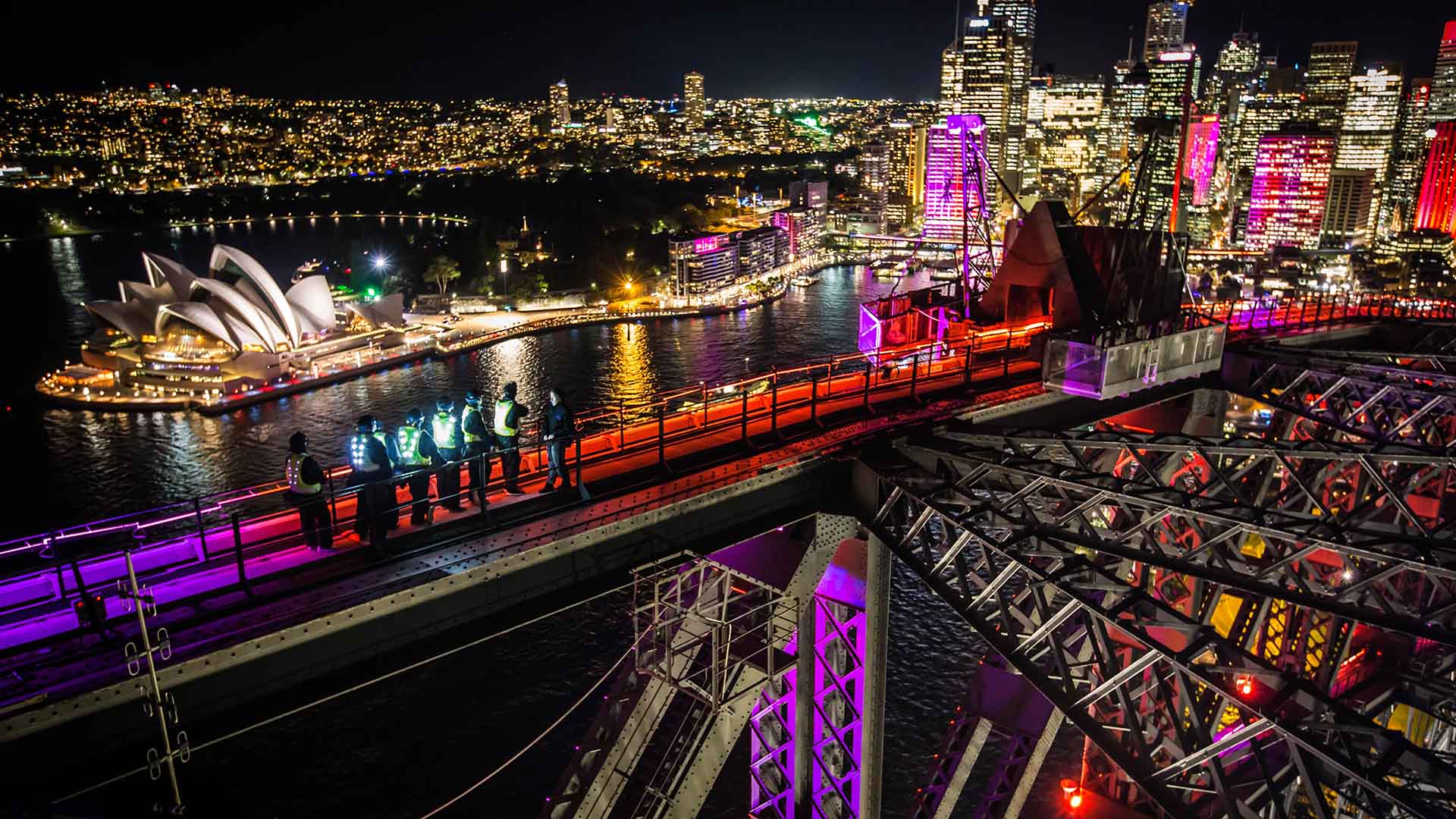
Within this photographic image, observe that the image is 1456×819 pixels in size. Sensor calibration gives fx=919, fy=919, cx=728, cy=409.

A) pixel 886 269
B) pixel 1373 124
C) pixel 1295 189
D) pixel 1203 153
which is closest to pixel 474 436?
pixel 886 269

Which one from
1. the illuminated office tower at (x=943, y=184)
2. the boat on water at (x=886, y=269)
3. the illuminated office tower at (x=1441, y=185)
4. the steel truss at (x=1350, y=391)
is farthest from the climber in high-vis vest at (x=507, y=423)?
the illuminated office tower at (x=1441, y=185)

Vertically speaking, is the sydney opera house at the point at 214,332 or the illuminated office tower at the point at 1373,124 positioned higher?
the illuminated office tower at the point at 1373,124

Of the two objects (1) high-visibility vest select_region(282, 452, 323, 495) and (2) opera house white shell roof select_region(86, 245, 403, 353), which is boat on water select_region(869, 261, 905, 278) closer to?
(2) opera house white shell roof select_region(86, 245, 403, 353)

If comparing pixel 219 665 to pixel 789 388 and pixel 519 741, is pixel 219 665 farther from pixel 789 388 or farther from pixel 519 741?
pixel 519 741

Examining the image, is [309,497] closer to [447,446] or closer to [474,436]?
[447,446]

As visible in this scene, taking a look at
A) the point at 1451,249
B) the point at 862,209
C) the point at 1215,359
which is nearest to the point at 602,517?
the point at 1215,359

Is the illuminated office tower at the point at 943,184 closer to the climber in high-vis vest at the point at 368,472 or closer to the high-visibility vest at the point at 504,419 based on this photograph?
the high-visibility vest at the point at 504,419

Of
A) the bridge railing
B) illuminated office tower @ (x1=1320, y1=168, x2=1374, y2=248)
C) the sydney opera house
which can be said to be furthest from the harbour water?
illuminated office tower @ (x1=1320, y1=168, x2=1374, y2=248)
